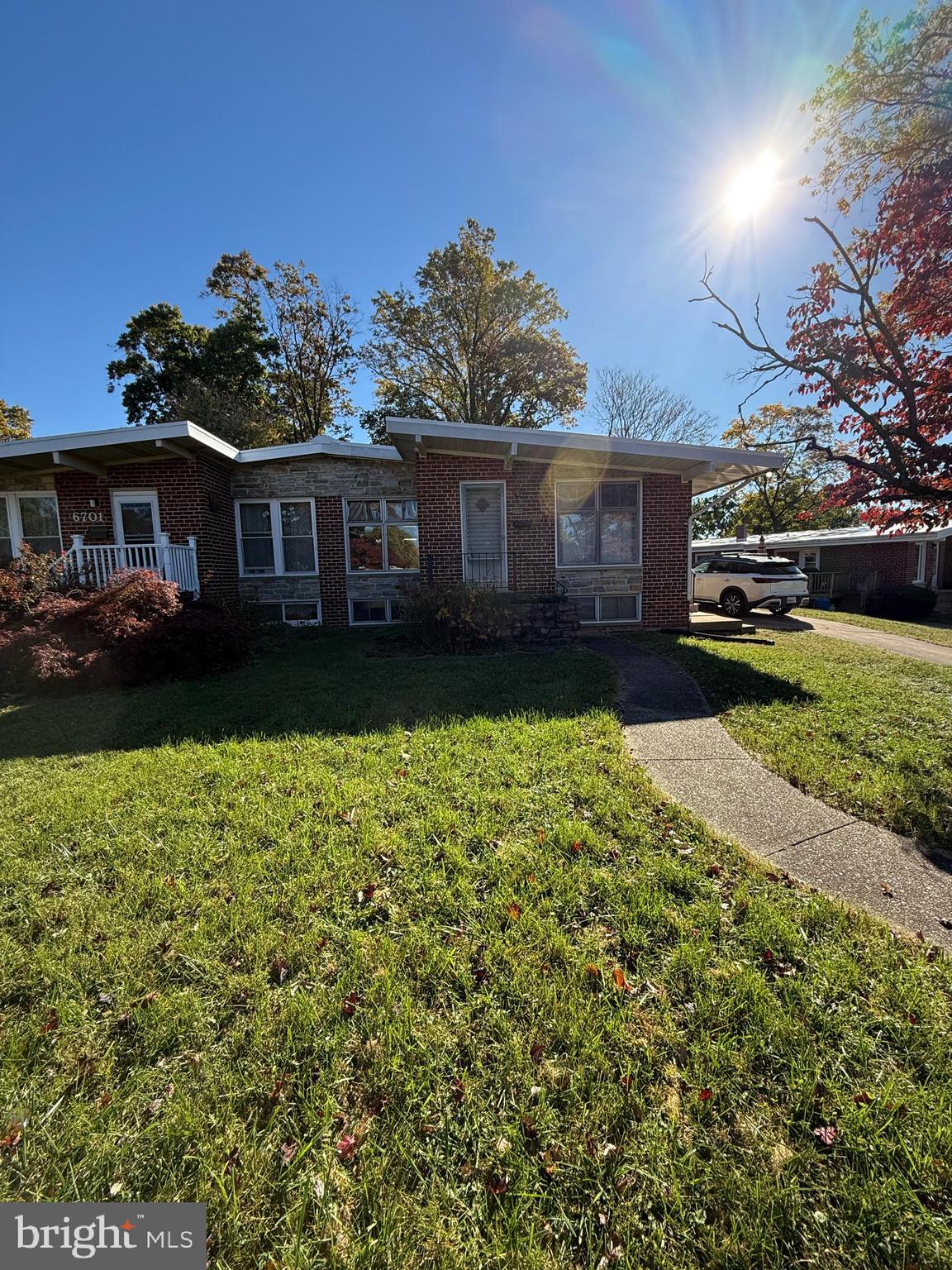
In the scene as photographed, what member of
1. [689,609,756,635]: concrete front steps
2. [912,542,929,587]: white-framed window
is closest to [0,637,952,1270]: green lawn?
[689,609,756,635]: concrete front steps

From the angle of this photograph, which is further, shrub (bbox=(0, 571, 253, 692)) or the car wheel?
the car wheel

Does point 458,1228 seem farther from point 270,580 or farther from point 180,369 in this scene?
point 180,369

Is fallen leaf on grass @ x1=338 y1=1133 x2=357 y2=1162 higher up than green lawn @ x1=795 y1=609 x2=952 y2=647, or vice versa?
fallen leaf on grass @ x1=338 y1=1133 x2=357 y2=1162

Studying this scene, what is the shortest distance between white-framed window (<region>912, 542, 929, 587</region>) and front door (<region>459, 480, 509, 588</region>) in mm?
19916

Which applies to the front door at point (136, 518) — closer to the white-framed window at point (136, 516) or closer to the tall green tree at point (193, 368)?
the white-framed window at point (136, 516)

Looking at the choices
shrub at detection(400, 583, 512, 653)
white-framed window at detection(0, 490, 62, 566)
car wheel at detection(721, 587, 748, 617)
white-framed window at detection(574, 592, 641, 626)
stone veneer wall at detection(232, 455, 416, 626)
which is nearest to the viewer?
shrub at detection(400, 583, 512, 653)

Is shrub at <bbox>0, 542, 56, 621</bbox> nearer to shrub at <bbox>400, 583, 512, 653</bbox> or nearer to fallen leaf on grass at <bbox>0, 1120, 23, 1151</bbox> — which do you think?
shrub at <bbox>400, 583, 512, 653</bbox>

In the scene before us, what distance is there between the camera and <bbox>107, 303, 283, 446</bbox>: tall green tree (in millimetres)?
21484

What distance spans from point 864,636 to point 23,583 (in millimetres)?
15656

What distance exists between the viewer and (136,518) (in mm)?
10250

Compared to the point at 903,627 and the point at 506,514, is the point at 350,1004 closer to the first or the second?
the point at 506,514

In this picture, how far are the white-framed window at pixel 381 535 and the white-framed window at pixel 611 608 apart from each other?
3.62 m

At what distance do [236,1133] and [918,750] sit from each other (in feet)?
17.2

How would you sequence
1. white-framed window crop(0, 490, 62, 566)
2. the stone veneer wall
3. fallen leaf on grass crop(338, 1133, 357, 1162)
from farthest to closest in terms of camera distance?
the stone veneer wall → white-framed window crop(0, 490, 62, 566) → fallen leaf on grass crop(338, 1133, 357, 1162)
